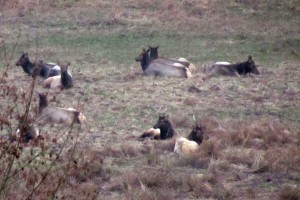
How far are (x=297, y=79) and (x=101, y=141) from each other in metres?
7.66

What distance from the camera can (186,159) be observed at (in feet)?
37.9

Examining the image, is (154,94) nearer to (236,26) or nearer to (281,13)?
(236,26)

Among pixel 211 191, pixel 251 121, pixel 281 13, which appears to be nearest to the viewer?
pixel 211 191

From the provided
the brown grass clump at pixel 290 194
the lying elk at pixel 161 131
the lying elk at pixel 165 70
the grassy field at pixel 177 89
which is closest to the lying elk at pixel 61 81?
the grassy field at pixel 177 89

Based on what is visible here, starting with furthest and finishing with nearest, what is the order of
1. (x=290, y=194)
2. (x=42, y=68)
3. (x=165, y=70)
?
(x=165, y=70), (x=42, y=68), (x=290, y=194)

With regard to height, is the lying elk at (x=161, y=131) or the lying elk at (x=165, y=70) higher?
the lying elk at (x=165, y=70)

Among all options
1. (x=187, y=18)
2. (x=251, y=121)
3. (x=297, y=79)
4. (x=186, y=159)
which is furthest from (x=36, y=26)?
→ (x=186, y=159)

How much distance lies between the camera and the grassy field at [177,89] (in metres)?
10.7

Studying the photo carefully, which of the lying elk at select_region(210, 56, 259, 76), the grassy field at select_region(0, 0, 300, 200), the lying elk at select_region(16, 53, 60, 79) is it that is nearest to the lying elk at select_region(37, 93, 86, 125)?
the grassy field at select_region(0, 0, 300, 200)

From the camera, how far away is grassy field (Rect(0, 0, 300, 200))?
10.7 m

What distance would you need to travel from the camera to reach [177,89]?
17.9 m

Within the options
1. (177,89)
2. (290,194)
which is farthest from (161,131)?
(177,89)

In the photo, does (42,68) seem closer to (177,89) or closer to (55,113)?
(177,89)

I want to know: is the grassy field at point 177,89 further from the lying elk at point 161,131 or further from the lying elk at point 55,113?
the lying elk at point 55,113
